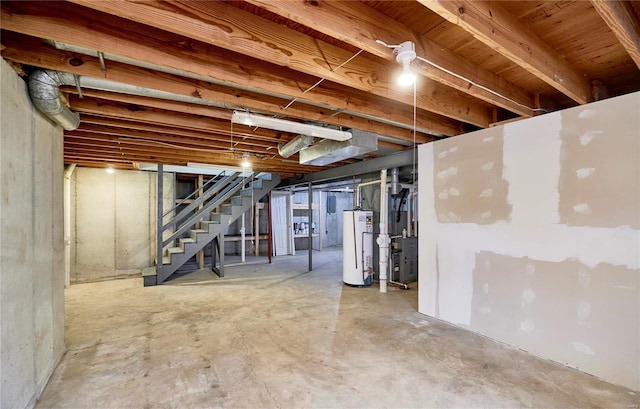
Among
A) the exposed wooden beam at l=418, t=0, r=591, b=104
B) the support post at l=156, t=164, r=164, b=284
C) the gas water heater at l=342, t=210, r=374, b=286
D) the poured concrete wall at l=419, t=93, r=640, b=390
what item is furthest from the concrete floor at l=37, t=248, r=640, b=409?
the exposed wooden beam at l=418, t=0, r=591, b=104

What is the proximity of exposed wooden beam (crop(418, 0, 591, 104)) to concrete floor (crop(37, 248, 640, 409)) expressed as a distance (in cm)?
211

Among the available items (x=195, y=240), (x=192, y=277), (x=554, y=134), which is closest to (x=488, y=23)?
(x=554, y=134)

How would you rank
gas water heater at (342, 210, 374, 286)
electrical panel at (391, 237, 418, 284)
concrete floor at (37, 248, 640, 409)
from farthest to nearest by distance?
electrical panel at (391, 237, 418, 284) → gas water heater at (342, 210, 374, 286) → concrete floor at (37, 248, 640, 409)

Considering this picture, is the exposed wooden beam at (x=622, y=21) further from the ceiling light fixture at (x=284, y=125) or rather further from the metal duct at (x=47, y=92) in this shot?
the metal duct at (x=47, y=92)

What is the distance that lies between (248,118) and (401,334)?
250 centimetres

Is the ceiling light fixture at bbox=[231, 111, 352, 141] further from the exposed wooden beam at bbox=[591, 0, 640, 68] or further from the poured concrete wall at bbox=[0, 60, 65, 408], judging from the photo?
the exposed wooden beam at bbox=[591, 0, 640, 68]

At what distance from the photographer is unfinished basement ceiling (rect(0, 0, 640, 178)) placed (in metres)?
1.32

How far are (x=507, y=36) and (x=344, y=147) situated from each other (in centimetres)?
165

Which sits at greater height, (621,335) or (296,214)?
(296,214)

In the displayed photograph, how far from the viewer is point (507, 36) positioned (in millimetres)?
1468

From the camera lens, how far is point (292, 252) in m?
7.97

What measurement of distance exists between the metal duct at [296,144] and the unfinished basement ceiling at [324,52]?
1.38 ft

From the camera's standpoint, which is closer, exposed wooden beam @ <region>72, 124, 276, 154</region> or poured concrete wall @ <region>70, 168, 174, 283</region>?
exposed wooden beam @ <region>72, 124, 276, 154</region>

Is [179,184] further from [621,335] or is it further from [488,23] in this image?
[621,335]
